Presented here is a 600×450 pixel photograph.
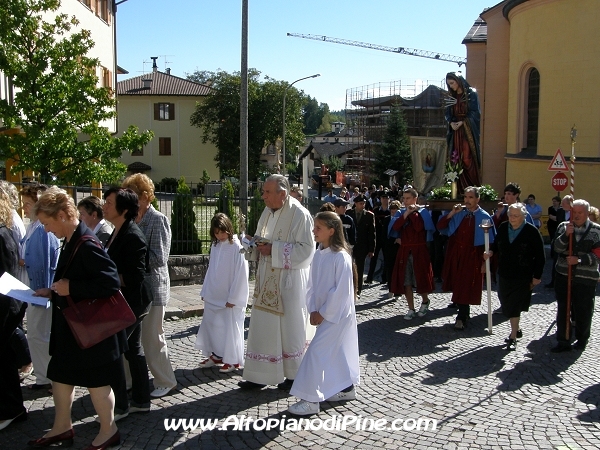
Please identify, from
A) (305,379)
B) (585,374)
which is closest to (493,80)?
(585,374)

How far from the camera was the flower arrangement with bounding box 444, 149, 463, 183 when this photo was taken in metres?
19.5

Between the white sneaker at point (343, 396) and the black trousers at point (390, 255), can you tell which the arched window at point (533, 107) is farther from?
the white sneaker at point (343, 396)

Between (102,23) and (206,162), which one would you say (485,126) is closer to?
(102,23)

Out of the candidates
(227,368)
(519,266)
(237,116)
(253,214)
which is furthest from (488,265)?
(237,116)

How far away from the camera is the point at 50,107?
13508mm

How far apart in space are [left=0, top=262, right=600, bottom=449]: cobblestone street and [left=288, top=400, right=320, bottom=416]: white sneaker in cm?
11

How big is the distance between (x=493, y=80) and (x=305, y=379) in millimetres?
27173

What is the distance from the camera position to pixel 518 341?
27.9 feet

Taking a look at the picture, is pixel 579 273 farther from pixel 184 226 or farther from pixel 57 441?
pixel 184 226

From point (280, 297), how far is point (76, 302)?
209 centimetres

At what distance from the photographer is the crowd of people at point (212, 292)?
4.81 metres

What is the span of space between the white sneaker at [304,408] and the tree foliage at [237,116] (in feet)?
149

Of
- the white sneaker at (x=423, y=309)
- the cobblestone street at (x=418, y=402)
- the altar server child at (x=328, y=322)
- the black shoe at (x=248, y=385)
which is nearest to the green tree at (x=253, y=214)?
the white sneaker at (x=423, y=309)

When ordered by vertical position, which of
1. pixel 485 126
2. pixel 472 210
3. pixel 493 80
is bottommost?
pixel 472 210
